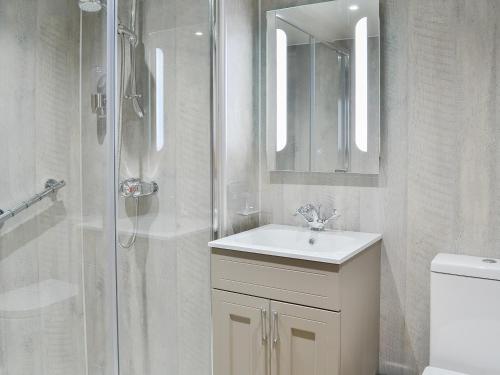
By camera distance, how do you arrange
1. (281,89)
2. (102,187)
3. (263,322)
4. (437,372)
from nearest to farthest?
(102,187) < (437,372) < (263,322) < (281,89)

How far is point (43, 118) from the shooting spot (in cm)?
152

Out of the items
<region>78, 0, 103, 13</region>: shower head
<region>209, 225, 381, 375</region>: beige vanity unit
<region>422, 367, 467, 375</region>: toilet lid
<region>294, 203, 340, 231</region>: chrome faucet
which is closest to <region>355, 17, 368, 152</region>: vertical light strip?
<region>294, 203, 340, 231</region>: chrome faucet

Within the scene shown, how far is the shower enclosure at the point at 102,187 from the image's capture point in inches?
58.6

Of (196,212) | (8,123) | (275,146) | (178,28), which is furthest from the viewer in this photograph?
(275,146)

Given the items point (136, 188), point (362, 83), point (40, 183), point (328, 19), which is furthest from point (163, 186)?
point (328, 19)

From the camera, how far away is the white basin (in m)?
1.96

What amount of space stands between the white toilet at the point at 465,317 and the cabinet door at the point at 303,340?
393 mm

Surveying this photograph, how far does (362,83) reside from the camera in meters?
2.26

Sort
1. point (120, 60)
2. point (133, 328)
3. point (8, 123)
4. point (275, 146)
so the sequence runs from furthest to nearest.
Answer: point (275, 146)
point (133, 328)
point (120, 60)
point (8, 123)

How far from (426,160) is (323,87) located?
0.61m

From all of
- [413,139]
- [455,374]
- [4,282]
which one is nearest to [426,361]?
[455,374]

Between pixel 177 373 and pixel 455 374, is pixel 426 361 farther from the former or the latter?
pixel 177 373

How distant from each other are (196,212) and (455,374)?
1250mm

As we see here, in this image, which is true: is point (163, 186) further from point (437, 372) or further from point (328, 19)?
point (437, 372)
